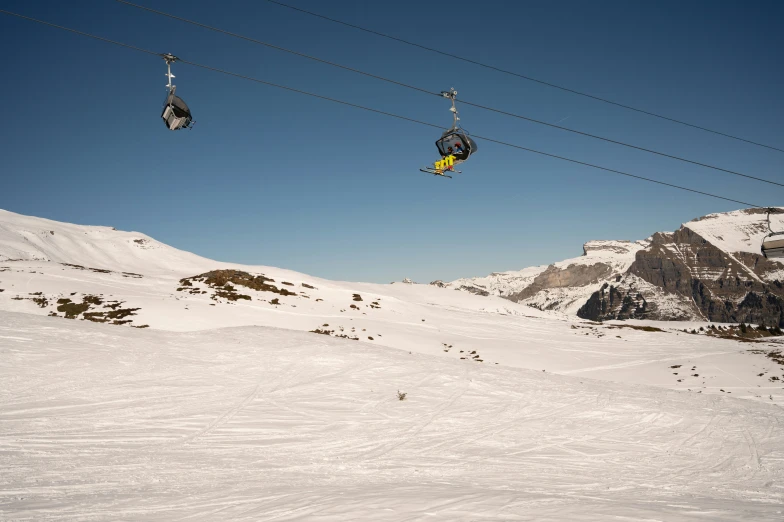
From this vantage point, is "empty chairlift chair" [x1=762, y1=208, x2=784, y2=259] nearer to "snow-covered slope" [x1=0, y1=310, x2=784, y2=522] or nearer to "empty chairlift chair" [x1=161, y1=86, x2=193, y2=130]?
"snow-covered slope" [x1=0, y1=310, x2=784, y2=522]

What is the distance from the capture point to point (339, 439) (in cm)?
1134

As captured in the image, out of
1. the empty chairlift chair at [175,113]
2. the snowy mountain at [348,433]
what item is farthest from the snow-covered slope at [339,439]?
the empty chairlift chair at [175,113]

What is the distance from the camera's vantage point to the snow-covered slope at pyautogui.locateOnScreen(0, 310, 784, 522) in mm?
6727

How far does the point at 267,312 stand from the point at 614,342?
97.9 feet

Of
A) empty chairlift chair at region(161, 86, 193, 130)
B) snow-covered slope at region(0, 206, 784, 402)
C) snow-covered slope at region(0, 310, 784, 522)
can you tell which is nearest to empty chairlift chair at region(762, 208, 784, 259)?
snow-covered slope at region(0, 310, 784, 522)

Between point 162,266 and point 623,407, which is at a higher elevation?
point 162,266

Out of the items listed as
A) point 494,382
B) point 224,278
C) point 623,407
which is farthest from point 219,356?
point 224,278

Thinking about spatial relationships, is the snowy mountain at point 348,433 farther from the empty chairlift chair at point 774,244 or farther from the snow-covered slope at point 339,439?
the empty chairlift chair at point 774,244

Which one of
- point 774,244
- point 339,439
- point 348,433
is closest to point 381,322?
point 774,244

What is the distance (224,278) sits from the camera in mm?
46750

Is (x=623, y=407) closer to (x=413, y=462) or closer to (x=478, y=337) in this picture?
(x=413, y=462)

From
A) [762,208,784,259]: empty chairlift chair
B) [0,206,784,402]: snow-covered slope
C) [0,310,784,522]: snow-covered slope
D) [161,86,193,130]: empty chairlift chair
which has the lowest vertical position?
[0,310,784,522]: snow-covered slope

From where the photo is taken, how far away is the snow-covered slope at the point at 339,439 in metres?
6.73

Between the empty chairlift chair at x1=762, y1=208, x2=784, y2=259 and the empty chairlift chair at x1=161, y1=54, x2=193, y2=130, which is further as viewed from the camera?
the empty chairlift chair at x1=762, y1=208, x2=784, y2=259
